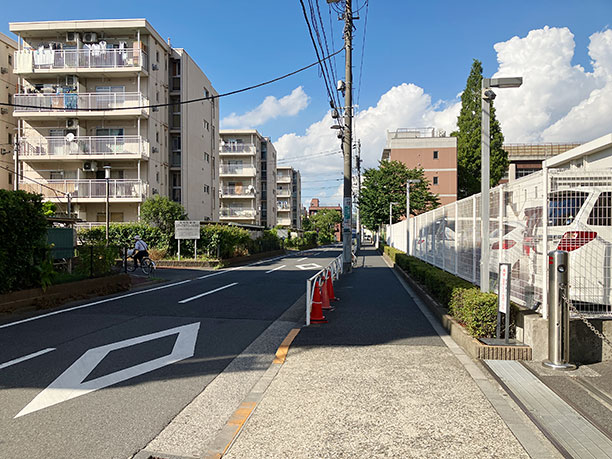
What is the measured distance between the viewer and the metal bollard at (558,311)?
519cm

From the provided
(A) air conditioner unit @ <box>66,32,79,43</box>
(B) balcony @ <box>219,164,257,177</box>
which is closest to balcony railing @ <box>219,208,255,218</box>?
(B) balcony @ <box>219,164,257,177</box>

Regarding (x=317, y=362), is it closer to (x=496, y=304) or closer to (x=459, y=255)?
(x=496, y=304)

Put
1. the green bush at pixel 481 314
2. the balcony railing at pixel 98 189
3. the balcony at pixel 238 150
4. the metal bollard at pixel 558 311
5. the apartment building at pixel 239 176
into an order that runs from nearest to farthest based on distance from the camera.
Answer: the metal bollard at pixel 558 311 < the green bush at pixel 481 314 < the balcony railing at pixel 98 189 < the apartment building at pixel 239 176 < the balcony at pixel 238 150

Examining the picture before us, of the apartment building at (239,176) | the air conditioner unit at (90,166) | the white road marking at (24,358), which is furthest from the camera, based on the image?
the apartment building at (239,176)

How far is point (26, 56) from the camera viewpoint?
30.2 m

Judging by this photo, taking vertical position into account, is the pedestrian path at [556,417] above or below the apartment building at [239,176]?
below

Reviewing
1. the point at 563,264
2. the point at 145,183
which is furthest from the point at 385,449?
the point at 145,183

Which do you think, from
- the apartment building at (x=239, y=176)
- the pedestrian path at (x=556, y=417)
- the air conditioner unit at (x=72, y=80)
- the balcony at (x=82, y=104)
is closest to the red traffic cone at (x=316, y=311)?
the pedestrian path at (x=556, y=417)

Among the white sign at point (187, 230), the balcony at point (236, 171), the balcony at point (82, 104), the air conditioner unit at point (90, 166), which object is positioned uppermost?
the balcony at point (82, 104)

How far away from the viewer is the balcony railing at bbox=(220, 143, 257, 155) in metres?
56.2

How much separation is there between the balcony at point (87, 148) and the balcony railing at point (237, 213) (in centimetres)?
2541

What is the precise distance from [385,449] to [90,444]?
227 cm

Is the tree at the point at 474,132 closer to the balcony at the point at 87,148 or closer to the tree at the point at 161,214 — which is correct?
the balcony at the point at 87,148

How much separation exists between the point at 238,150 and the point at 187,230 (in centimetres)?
3494
